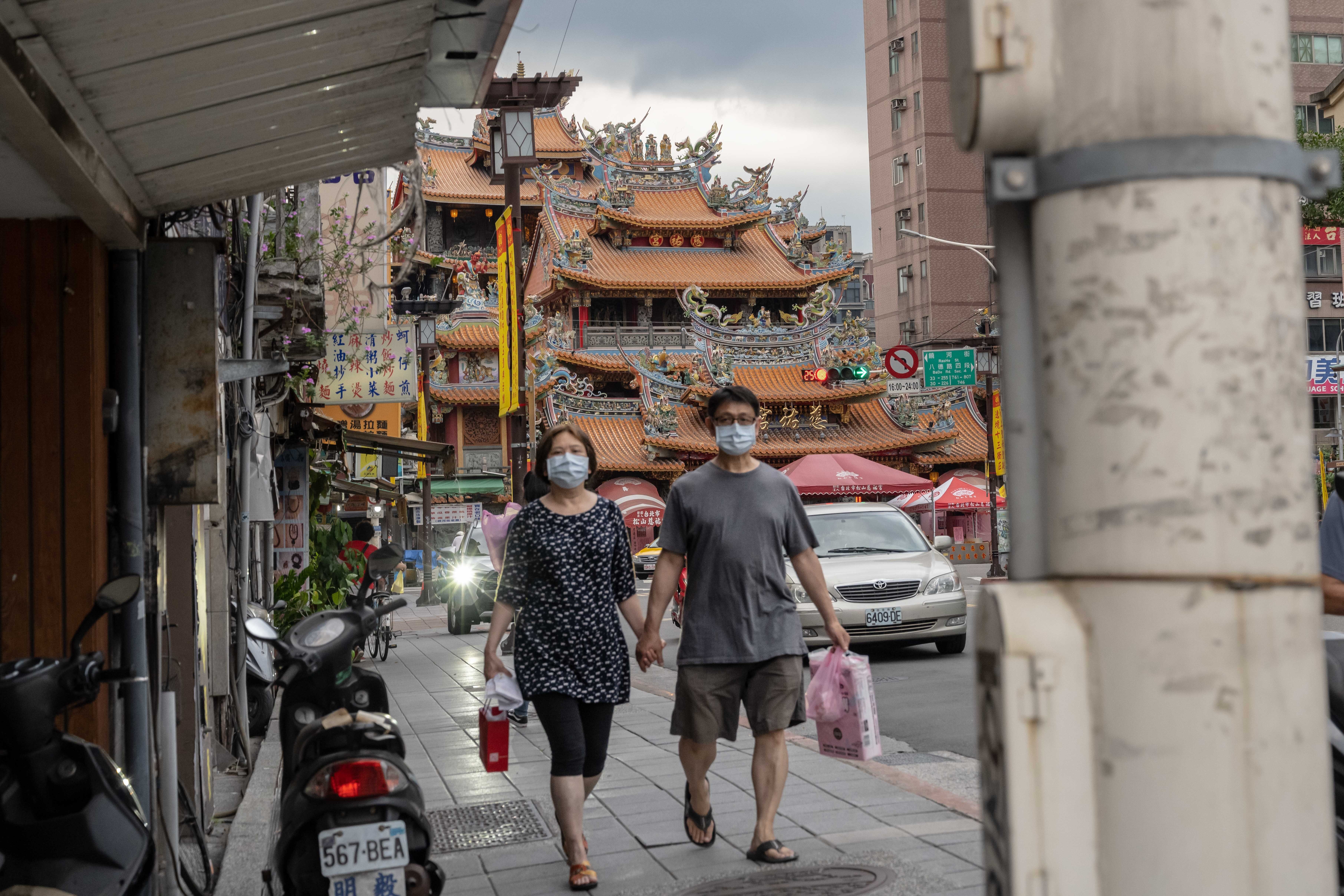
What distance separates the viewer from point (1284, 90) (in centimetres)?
135

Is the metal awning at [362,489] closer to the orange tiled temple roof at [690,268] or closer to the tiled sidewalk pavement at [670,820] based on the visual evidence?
the tiled sidewalk pavement at [670,820]

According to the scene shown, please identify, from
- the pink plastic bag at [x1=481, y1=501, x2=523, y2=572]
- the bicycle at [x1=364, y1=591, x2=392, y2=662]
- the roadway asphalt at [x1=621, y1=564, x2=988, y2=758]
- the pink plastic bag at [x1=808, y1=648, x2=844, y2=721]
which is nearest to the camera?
the pink plastic bag at [x1=808, y1=648, x2=844, y2=721]

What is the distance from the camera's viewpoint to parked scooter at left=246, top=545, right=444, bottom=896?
3516 millimetres

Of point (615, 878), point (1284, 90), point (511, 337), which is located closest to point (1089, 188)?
point (1284, 90)

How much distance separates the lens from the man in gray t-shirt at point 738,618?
5133mm

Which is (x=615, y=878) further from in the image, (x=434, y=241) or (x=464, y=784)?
(x=434, y=241)

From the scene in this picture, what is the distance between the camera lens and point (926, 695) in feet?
33.0

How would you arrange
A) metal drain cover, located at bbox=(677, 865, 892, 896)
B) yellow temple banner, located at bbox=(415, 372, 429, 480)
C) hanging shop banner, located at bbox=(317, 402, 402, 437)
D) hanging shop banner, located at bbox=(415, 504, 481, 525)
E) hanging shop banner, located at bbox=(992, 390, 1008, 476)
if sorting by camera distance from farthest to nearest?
1. hanging shop banner, located at bbox=(415, 504, 481, 525)
2. hanging shop banner, located at bbox=(992, 390, 1008, 476)
3. yellow temple banner, located at bbox=(415, 372, 429, 480)
4. hanging shop banner, located at bbox=(317, 402, 402, 437)
5. metal drain cover, located at bbox=(677, 865, 892, 896)

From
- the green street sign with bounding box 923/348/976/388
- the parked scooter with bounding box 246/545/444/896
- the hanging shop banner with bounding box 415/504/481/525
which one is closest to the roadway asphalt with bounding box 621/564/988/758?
the parked scooter with bounding box 246/545/444/896

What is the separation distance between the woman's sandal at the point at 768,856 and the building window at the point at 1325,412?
51.4 metres

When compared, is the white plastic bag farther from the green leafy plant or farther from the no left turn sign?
the no left turn sign

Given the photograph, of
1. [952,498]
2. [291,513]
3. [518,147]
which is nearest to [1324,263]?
[952,498]

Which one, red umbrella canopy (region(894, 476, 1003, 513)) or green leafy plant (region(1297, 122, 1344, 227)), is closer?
green leafy plant (region(1297, 122, 1344, 227))

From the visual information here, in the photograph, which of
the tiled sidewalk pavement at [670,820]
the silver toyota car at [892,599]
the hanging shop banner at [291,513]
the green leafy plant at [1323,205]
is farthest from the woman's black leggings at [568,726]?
the green leafy plant at [1323,205]
